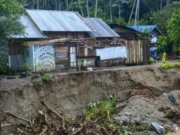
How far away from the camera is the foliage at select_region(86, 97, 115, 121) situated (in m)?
18.6

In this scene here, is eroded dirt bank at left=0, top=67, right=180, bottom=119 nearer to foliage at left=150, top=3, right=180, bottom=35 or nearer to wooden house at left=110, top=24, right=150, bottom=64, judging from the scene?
wooden house at left=110, top=24, right=150, bottom=64

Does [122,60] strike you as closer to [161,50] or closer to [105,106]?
[105,106]

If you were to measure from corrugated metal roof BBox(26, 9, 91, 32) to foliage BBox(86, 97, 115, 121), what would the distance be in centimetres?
840

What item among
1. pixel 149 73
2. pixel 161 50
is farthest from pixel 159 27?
pixel 149 73

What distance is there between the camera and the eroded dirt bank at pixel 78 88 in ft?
59.5

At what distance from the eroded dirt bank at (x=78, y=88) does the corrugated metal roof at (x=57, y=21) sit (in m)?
6.31

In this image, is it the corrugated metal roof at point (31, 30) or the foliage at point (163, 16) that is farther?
the foliage at point (163, 16)

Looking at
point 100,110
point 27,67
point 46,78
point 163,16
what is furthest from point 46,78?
point 163,16

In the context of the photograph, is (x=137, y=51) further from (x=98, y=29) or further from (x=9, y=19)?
(x=9, y=19)

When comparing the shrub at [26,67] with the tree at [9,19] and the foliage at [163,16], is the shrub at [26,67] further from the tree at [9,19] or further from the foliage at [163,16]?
the foliage at [163,16]

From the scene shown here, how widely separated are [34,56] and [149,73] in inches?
328

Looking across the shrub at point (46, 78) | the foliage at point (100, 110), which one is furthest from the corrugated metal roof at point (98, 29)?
the shrub at point (46, 78)

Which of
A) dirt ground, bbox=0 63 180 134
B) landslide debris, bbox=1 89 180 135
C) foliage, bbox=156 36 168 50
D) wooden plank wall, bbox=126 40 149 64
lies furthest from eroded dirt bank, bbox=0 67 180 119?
foliage, bbox=156 36 168 50

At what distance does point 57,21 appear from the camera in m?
27.9
